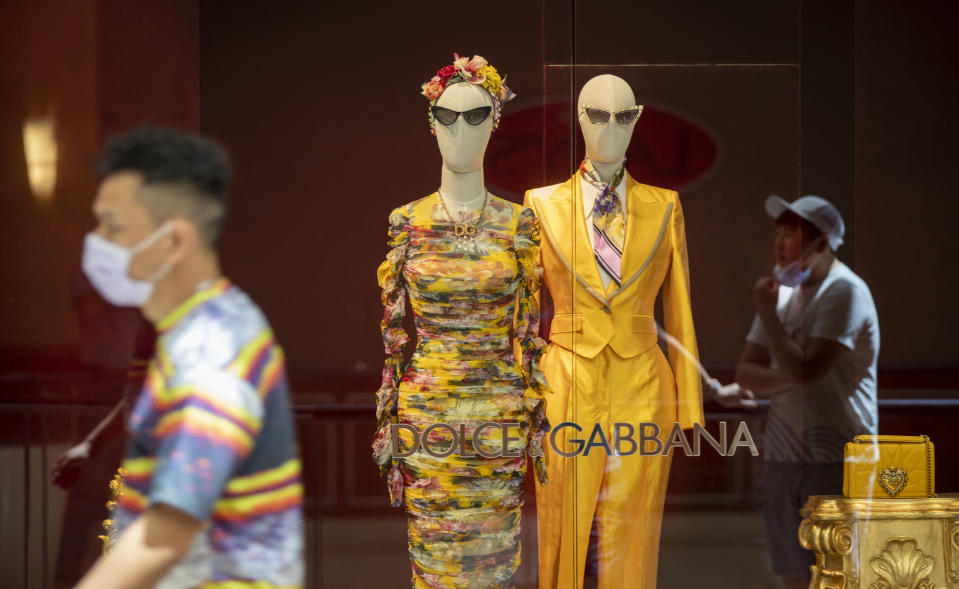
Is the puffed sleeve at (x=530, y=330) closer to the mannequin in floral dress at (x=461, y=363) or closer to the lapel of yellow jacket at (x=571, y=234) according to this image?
the mannequin in floral dress at (x=461, y=363)

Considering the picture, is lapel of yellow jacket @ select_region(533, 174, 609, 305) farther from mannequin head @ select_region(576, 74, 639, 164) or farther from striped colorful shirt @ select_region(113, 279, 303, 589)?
striped colorful shirt @ select_region(113, 279, 303, 589)

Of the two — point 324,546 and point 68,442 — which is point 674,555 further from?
point 68,442

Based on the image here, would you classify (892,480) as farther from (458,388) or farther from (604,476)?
(458,388)

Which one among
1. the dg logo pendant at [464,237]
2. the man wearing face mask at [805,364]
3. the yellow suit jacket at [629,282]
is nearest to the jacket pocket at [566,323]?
the yellow suit jacket at [629,282]

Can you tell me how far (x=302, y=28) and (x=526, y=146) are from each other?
82cm

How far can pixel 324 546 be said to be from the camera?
308 centimetres

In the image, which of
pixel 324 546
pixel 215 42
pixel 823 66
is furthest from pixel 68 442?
pixel 823 66

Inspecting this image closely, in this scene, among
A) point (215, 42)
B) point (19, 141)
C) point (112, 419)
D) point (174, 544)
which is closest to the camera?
point (174, 544)

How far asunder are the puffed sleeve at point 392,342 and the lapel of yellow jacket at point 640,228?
2.33 feet

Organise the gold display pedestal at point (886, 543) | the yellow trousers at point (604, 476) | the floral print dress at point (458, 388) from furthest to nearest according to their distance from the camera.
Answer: the gold display pedestal at point (886, 543) → the yellow trousers at point (604, 476) → the floral print dress at point (458, 388)

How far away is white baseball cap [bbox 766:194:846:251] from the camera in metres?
3.56

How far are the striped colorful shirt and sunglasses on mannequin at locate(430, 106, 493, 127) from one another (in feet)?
5.48

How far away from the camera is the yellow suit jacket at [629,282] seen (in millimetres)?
3281

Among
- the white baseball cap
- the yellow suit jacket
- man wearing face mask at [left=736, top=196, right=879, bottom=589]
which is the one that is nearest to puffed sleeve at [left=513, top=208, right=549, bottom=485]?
the yellow suit jacket
